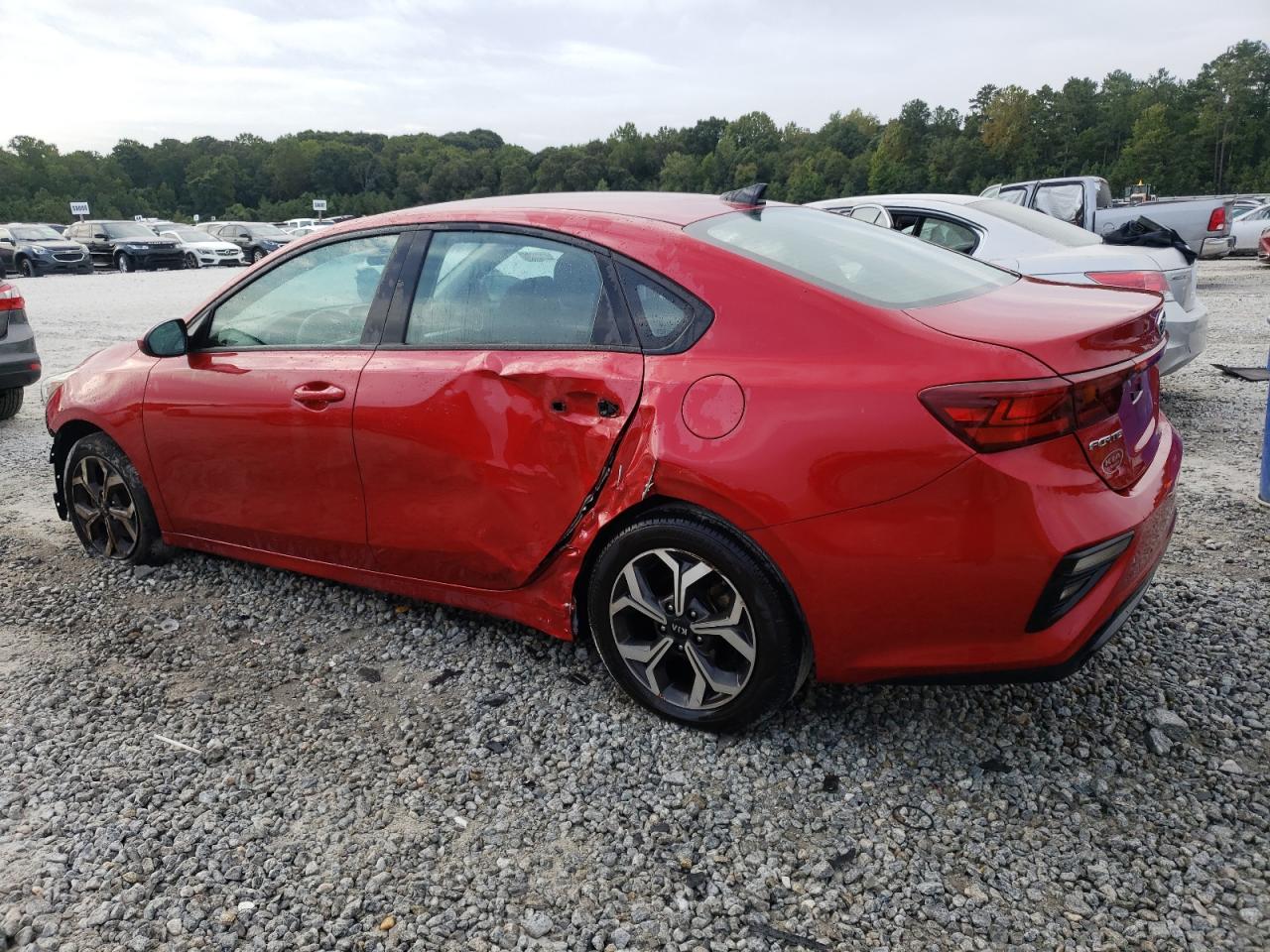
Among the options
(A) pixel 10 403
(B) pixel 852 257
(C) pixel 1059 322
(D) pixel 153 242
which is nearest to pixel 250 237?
(D) pixel 153 242

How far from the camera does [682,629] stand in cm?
276

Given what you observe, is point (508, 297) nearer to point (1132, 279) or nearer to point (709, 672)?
point (709, 672)

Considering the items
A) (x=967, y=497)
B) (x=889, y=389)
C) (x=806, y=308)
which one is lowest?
(x=967, y=497)

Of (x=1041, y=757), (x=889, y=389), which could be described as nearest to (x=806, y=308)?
(x=889, y=389)

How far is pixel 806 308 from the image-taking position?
8.30ft

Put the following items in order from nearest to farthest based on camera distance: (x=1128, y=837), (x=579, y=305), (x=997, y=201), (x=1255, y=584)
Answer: (x=1128, y=837), (x=579, y=305), (x=1255, y=584), (x=997, y=201)

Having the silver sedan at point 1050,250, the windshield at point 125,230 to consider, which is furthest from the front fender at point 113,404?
the windshield at point 125,230

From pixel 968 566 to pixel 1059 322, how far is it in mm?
701

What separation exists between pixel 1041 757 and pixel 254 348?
301cm

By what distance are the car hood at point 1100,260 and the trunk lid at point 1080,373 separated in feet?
10.7

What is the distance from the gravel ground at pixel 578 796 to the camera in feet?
7.10

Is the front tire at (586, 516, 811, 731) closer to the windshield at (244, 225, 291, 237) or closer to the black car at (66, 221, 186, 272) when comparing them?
the black car at (66, 221, 186, 272)

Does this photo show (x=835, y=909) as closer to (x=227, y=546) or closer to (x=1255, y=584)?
A: (x=1255, y=584)

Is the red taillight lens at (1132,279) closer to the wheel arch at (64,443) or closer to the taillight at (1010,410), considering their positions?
the taillight at (1010,410)
